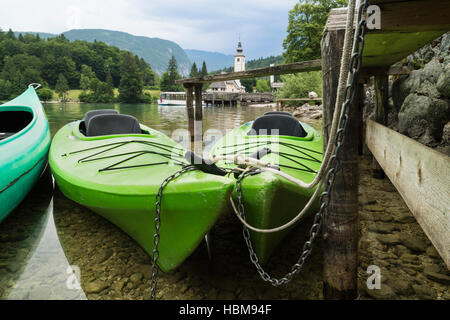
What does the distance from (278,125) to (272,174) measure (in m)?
2.30

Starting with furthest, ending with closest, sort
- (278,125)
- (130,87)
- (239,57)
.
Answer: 1. (239,57)
2. (130,87)
3. (278,125)

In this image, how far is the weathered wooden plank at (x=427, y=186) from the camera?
1555 millimetres

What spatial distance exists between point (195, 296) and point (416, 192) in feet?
6.02

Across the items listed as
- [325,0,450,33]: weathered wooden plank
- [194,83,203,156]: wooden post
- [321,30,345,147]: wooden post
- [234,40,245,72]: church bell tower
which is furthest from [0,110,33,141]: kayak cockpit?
[234,40,245,72]: church bell tower

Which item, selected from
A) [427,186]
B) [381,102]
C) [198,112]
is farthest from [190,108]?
[427,186]

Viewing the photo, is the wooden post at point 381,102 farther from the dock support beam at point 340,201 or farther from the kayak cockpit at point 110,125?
the kayak cockpit at point 110,125

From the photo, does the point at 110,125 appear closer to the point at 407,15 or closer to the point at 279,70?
the point at 279,70

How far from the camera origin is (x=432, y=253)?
2697 mm

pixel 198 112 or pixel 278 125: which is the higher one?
pixel 198 112

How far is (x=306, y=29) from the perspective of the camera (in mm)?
29547

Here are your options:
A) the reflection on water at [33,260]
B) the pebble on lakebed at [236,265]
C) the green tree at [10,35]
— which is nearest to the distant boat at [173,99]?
the reflection on water at [33,260]

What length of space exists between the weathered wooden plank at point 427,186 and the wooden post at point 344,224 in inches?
15.9

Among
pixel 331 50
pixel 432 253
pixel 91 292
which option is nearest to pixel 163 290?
pixel 91 292

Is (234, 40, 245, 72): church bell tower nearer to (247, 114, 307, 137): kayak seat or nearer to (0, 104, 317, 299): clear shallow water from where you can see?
(247, 114, 307, 137): kayak seat
